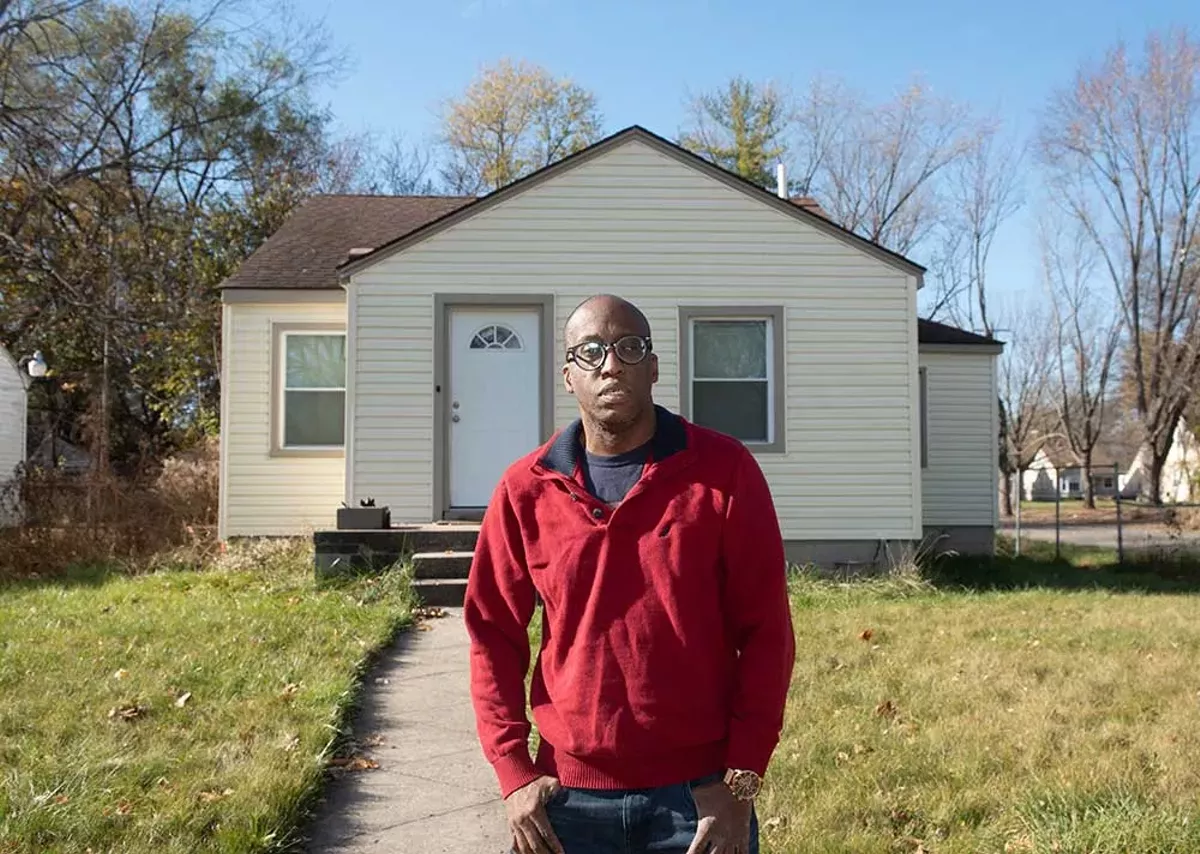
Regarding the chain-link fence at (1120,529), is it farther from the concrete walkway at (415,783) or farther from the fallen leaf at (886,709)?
the concrete walkway at (415,783)

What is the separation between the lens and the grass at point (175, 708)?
368cm

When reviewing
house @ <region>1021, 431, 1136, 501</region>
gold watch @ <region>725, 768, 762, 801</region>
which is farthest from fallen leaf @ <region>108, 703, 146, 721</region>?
house @ <region>1021, 431, 1136, 501</region>

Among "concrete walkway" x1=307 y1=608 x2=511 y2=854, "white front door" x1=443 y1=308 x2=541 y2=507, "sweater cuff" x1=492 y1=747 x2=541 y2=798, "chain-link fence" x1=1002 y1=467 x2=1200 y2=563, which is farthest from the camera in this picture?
"chain-link fence" x1=1002 y1=467 x2=1200 y2=563

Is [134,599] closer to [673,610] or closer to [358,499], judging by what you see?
[358,499]

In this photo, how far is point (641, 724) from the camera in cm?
194

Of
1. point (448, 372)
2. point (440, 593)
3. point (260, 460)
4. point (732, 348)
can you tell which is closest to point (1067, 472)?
point (732, 348)

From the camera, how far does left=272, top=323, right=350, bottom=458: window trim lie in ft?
38.8

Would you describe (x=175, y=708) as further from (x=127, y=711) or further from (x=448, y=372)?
(x=448, y=372)

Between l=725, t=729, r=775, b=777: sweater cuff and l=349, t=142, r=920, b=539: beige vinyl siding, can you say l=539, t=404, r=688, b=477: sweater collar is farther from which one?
l=349, t=142, r=920, b=539: beige vinyl siding

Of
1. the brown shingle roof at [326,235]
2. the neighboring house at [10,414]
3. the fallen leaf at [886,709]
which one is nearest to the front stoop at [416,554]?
the brown shingle roof at [326,235]

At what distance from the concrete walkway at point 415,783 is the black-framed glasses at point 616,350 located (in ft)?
7.93

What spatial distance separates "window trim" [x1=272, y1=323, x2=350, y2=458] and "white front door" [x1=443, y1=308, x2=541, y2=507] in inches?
70.7

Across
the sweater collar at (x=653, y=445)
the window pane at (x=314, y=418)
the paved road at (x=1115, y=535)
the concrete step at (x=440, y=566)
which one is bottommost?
the paved road at (x=1115, y=535)

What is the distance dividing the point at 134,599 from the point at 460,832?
5.66 m
